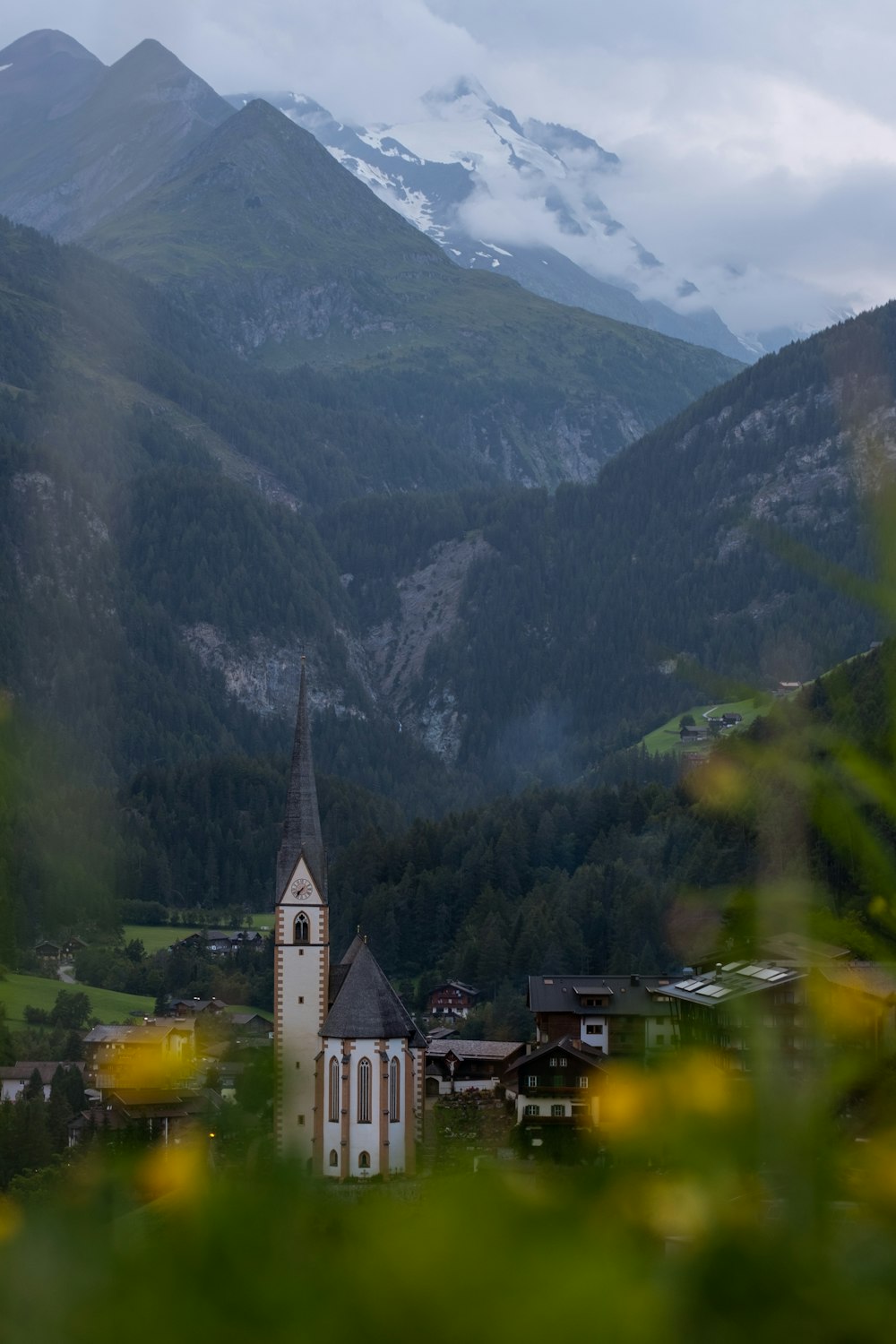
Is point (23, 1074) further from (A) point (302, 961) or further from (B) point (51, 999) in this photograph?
(B) point (51, 999)

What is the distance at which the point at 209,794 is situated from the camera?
627 feet

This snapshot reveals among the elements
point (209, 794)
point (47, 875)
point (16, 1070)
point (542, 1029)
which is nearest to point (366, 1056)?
point (542, 1029)

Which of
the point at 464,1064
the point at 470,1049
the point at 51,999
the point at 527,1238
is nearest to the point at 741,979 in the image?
the point at 527,1238

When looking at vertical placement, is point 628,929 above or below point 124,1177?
above

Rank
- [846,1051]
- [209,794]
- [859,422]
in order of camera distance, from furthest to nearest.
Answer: [209,794] → [859,422] → [846,1051]

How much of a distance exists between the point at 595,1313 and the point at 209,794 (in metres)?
192

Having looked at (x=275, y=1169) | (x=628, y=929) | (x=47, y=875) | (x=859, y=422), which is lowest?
(x=275, y=1169)

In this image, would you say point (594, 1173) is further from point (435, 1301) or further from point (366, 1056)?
point (366, 1056)

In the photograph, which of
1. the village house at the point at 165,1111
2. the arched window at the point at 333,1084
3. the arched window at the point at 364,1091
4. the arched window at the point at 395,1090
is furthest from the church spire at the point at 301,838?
the village house at the point at 165,1111

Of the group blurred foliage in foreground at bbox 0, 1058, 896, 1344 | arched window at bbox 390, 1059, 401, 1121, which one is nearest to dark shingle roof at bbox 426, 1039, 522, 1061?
arched window at bbox 390, 1059, 401, 1121

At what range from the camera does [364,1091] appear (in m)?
54.7

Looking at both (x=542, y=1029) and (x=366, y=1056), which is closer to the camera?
(x=366, y=1056)

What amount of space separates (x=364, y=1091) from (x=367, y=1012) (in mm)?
2555

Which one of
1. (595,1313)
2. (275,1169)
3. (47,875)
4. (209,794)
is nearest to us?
(595,1313)
